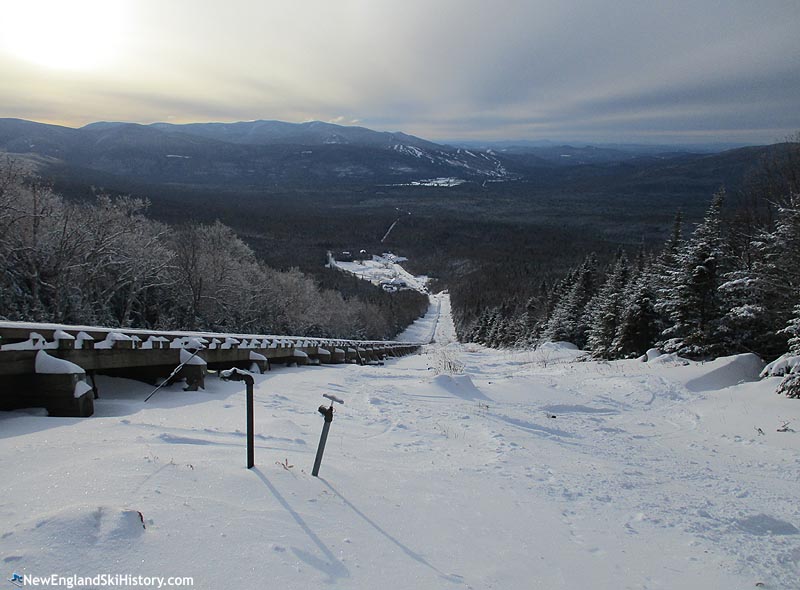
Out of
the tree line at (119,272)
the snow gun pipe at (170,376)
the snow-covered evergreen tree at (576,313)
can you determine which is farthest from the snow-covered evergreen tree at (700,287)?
the tree line at (119,272)

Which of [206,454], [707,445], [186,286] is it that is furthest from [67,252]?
[707,445]

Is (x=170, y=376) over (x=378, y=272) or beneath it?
over

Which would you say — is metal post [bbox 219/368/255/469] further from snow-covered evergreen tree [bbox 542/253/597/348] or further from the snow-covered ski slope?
snow-covered evergreen tree [bbox 542/253/597/348]

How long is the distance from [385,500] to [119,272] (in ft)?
93.9

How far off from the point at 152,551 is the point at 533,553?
2881 millimetres

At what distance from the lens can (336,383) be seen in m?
11.8

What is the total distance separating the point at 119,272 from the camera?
27.5 metres

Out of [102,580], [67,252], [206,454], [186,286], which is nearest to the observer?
[102,580]

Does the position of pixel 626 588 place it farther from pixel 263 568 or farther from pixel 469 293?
pixel 469 293

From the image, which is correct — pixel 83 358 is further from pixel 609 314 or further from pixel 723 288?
pixel 609 314

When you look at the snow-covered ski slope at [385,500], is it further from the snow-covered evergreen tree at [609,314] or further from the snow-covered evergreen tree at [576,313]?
the snow-covered evergreen tree at [576,313]

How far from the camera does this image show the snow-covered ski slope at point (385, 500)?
9.66ft

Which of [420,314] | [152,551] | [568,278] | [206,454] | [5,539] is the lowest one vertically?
[420,314]

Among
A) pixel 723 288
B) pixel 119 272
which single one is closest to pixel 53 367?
pixel 723 288
